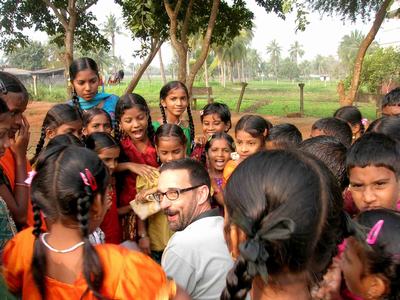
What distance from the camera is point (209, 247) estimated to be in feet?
5.59

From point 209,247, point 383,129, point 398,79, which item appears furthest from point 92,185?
point 398,79

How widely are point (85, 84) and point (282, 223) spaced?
2879 millimetres

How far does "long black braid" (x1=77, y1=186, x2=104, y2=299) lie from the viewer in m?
1.44

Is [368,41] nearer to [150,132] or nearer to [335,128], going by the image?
[335,128]

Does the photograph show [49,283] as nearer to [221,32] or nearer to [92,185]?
[92,185]

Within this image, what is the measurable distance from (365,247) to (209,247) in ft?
2.04

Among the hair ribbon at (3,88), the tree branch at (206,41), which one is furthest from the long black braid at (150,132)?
the tree branch at (206,41)

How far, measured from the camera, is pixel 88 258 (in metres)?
1.46

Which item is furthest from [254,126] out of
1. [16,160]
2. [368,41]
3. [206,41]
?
[368,41]

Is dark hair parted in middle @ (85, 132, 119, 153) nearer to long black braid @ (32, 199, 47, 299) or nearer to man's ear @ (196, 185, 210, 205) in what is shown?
man's ear @ (196, 185, 210, 205)

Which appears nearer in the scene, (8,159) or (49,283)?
(49,283)

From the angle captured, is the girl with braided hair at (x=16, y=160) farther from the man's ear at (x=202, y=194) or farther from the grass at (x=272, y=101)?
the grass at (x=272, y=101)

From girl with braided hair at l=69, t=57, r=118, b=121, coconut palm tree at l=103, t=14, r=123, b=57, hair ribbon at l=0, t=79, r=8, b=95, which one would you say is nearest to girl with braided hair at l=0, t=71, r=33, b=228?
hair ribbon at l=0, t=79, r=8, b=95

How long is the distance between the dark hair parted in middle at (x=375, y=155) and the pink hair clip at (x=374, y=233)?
32.8 inches
